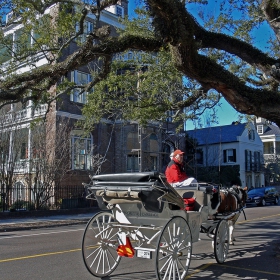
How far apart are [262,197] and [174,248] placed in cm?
2828

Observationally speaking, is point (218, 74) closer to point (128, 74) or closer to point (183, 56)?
point (183, 56)

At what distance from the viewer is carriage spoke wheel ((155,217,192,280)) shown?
5.88m

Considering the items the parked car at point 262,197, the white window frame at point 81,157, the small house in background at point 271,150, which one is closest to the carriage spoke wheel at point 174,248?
the white window frame at point 81,157

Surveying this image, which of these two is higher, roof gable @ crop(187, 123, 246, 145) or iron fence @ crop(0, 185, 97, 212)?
roof gable @ crop(187, 123, 246, 145)

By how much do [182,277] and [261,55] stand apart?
6.45m

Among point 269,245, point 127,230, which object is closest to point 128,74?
point 269,245

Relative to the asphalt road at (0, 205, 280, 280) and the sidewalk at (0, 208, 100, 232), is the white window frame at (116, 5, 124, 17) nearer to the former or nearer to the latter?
the sidewalk at (0, 208, 100, 232)

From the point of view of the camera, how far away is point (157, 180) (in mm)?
6086

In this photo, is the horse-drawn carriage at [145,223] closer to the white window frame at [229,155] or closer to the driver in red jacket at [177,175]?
the driver in red jacket at [177,175]

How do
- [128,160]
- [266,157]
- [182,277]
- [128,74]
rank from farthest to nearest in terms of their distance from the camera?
[266,157], [128,160], [128,74], [182,277]

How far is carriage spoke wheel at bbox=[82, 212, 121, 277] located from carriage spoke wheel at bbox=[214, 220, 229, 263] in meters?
2.10

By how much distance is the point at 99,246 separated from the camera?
6867mm

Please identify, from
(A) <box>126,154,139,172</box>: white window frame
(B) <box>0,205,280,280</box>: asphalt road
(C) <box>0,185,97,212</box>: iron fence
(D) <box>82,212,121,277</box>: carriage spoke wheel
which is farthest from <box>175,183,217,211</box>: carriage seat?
(A) <box>126,154,139,172</box>: white window frame

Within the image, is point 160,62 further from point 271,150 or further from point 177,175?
point 271,150
